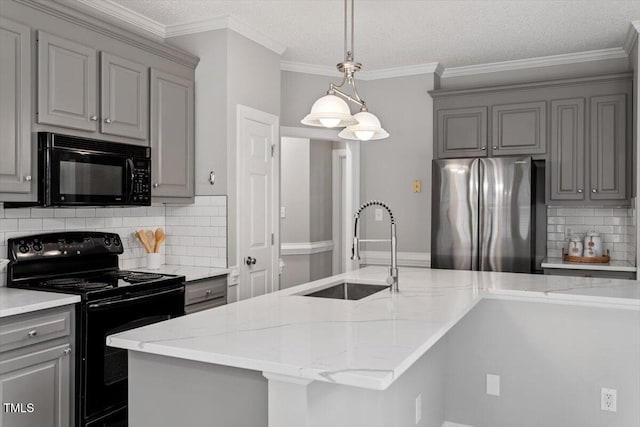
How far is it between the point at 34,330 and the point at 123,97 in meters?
1.53

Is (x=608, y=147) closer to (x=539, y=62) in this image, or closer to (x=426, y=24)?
(x=539, y=62)

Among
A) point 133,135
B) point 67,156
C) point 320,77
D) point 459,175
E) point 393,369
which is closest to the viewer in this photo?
point 393,369

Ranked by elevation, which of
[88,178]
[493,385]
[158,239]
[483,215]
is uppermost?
[88,178]

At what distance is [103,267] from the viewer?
3.47 meters

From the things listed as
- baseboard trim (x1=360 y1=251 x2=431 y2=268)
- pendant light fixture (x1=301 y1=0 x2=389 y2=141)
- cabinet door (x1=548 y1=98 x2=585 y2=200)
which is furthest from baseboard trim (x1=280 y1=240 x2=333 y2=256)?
pendant light fixture (x1=301 y1=0 x2=389 y2=141)

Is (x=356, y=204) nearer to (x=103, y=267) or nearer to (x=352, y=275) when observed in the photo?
(x=352, y=275)

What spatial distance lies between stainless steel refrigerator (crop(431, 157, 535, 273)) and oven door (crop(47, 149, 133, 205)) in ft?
8.18

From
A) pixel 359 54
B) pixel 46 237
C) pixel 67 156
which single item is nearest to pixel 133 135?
pixel 67 156

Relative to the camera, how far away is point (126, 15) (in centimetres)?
361

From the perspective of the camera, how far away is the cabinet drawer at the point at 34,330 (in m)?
2.32

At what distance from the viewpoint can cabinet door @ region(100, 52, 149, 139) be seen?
320 centimetres

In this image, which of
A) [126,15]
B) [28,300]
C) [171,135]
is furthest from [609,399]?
[126,15]

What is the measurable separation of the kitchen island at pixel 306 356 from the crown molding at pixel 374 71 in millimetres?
2677

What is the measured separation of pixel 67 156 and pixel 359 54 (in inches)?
103
